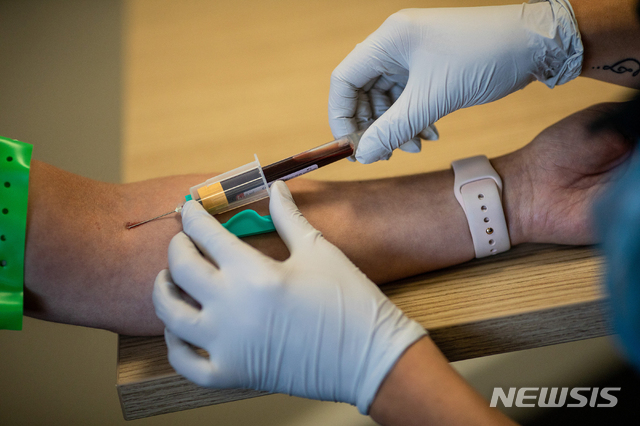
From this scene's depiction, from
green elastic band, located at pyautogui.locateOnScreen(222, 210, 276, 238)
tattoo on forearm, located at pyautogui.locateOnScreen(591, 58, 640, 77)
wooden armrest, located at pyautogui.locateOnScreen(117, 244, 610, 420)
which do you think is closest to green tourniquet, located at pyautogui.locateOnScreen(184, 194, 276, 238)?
green elastic band, located at pyautogui.locateOnScreen(222, 210, 276, 238)

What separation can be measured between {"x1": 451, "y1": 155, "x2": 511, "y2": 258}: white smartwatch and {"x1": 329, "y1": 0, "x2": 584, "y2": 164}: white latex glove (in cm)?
13

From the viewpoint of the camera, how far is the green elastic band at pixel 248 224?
670 mm

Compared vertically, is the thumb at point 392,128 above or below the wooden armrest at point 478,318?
above

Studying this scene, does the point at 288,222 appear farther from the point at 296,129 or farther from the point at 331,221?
the point at 296,129

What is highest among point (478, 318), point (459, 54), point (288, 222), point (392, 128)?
A: point (459, 54)

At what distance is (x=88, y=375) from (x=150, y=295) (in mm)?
776

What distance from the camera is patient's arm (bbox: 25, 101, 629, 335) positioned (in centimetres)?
61

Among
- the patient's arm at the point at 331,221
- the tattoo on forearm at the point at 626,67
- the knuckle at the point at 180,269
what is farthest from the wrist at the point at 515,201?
the knuckle at the point at 180,269

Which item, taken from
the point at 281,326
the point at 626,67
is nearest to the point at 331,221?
the point at 281,326

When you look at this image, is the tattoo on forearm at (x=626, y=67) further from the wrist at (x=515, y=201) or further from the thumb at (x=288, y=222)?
the thumb at (x=288, y=222)

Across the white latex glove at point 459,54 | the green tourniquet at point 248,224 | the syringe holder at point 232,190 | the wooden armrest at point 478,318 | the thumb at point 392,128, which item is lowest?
the wooden armrest at point 478,318

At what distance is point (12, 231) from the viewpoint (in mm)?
566

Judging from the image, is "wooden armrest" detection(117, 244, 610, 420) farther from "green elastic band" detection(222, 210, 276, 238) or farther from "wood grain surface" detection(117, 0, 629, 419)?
"green elastic band" detection(222, 210, 276, 238)

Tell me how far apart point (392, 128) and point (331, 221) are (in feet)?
0.65
